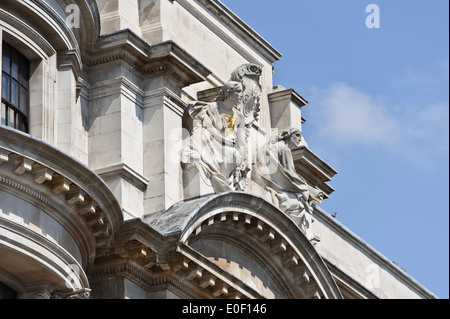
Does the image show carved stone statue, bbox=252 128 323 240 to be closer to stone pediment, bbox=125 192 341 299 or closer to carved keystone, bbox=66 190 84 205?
stone pediment, bbox=125 192 341 299

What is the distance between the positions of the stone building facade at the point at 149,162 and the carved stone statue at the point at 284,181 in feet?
0.11

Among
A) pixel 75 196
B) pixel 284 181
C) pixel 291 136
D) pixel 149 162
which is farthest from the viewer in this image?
pixel 291 136

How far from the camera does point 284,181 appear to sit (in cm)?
4003

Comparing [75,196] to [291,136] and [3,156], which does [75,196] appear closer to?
[3,156]

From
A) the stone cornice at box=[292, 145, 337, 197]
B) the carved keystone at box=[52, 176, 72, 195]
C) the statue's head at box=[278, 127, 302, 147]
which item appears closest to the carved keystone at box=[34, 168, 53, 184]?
the carved keystone at box=[52, 176, 72, 195]

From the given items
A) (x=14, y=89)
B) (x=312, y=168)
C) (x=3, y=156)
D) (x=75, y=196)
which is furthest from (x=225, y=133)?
(x=3, y=156)

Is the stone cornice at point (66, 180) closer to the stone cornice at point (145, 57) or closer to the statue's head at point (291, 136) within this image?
the stone cornice at point (145, 57)

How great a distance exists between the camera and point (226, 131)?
123 feet

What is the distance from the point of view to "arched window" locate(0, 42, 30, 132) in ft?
108

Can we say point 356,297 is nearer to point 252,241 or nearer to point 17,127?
point 252,241

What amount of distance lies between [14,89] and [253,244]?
666cm

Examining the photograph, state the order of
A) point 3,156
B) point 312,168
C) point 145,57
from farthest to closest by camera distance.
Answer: point 312,168
point 145,57
point 3,156

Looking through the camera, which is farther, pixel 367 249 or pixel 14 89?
pixel 367 249

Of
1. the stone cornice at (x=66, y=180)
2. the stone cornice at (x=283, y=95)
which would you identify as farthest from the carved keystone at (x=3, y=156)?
the stone cornice at (x=283, y=95)
